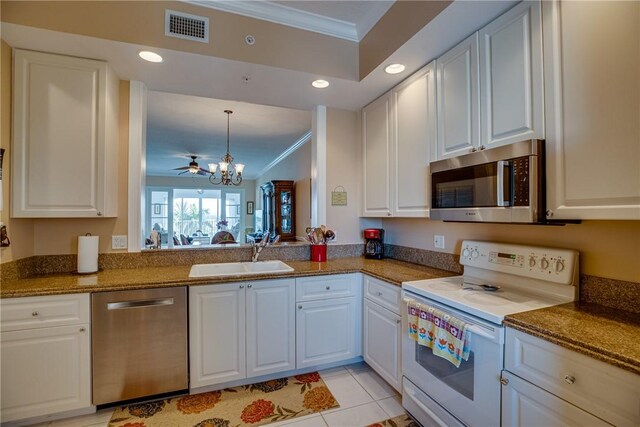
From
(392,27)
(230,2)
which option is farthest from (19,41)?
(392,27)

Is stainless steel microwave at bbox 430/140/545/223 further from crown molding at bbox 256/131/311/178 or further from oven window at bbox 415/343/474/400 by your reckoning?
crown molding at bbox 256/131/311/178

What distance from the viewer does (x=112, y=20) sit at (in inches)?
70.4

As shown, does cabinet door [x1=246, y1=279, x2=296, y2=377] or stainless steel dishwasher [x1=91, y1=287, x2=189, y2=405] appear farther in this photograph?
cabinet door [x1=246, y1=279, x2=296, y2=377]

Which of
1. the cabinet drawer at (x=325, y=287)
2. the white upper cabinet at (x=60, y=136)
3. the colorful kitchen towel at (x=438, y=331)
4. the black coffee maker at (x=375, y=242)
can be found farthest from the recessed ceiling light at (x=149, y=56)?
the colorful kitchen towel at (x=438, y=331)

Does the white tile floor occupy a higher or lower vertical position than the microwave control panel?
lower

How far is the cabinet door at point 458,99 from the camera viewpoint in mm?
1754

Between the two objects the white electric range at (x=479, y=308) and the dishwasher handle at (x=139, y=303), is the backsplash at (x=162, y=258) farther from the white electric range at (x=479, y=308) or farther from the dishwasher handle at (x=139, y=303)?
the white electric range at (x=479, y=308)

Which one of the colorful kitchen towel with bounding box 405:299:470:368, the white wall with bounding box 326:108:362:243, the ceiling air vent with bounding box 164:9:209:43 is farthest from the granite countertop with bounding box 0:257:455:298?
the ceiling air vent with bounding box 164:9:209:43

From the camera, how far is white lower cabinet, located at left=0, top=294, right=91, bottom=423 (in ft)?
5.58

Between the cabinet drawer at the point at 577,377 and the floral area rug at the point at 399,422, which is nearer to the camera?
the cabinet drawer at the point at 577,377

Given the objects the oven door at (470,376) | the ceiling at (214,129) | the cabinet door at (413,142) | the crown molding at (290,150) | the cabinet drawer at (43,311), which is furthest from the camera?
the crown molding at (290,150)

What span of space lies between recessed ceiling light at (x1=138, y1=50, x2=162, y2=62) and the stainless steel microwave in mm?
1952

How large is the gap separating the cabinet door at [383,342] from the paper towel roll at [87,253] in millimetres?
2039

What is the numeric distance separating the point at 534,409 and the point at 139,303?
2.12 m
